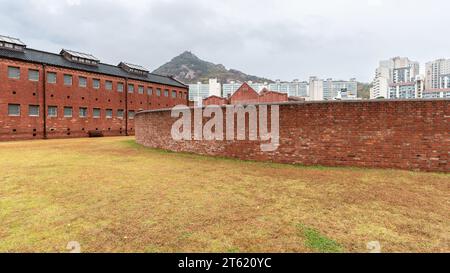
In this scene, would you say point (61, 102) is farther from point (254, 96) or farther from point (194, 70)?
point (194, 70)

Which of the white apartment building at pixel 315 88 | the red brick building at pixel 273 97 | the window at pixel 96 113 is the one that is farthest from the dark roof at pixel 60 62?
the white apartment building at pixel 315 88

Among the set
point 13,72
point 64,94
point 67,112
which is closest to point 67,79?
point 64,94

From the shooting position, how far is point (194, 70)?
14350 centimetres

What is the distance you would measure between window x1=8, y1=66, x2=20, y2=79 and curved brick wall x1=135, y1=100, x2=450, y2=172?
25.0 metres

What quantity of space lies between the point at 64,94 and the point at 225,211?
94.9 ft

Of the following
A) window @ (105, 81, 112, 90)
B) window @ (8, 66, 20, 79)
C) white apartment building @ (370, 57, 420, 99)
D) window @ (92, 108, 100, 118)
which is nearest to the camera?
window @ (8, 66, 20, 79)

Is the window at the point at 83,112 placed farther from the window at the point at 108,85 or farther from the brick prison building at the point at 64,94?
the window at the point at 108,85

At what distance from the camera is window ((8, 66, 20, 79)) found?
22359 mm

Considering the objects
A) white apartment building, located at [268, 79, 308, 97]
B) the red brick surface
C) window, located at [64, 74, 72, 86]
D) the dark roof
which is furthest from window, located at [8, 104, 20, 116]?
white apartment building, located at [268, 79, 308, 97]

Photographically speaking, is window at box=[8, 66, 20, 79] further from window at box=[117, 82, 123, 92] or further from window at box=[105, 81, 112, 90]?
window at box=[117, 82, 123, 92]

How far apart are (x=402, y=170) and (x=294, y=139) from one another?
10.9 feet

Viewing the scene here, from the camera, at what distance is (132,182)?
20.0ft

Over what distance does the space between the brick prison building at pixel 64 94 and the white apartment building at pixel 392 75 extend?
291ft
